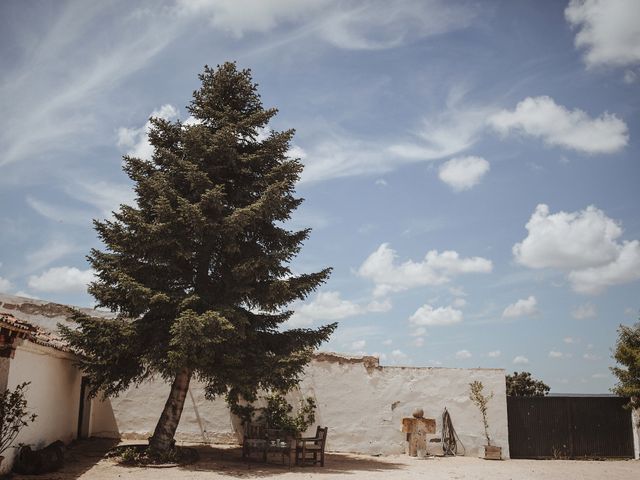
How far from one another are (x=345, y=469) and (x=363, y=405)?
4.82 m

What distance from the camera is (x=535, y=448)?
60.1ft

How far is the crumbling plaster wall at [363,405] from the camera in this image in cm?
1794

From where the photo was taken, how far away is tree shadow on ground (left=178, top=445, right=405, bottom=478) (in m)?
12.6

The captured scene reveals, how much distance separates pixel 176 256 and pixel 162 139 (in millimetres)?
3877

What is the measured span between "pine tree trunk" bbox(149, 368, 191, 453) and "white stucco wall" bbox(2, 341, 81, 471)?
267cm

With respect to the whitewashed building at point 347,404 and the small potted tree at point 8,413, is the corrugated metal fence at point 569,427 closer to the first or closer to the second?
the whitewashed building at point 347,404

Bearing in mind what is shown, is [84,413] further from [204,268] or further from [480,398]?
[480,398]

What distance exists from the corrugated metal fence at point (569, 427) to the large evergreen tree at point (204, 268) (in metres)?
9.22

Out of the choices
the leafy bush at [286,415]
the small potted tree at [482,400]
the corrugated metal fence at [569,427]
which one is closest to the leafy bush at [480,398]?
the small potted tree at [482,400]

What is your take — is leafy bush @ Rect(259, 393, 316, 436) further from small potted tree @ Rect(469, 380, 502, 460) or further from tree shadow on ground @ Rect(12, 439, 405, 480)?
small potted tree @ Rect(469, 380, 502, 460)

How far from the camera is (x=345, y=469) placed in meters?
13.8

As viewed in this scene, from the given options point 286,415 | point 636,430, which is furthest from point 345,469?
point 636,430

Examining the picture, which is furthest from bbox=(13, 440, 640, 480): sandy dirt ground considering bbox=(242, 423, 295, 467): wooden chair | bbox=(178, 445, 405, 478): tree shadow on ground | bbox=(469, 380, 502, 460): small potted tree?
bbox=(469, 380, 502, 460): small potted tree

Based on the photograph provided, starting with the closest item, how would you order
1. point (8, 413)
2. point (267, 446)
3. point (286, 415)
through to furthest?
point (8, 413) → point (267, 446) → point (286, 415)
